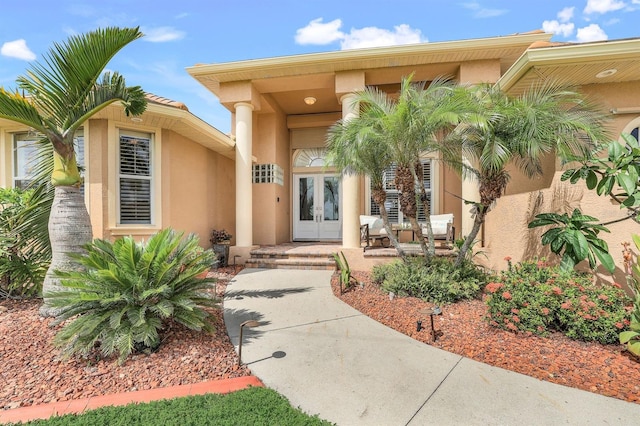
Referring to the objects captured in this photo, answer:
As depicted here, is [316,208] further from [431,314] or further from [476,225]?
[431,314]

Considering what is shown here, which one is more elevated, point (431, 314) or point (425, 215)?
point (425, 215)

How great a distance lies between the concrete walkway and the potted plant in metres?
4.06

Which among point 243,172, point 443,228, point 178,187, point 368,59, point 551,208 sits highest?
point 368,59

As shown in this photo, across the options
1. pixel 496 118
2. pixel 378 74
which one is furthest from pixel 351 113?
pixel 496 118

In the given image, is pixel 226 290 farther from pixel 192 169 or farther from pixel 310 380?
pixel 192 169

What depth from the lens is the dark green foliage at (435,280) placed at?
481cm

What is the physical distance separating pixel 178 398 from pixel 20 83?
16.0 feet

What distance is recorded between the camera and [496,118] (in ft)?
15.0

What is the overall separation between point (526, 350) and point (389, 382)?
1.73m

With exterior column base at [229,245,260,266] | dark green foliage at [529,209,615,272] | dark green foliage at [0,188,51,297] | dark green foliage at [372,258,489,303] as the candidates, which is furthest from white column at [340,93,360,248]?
dark green foliage at [0,188,51,297]

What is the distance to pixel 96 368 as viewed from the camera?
2971mm

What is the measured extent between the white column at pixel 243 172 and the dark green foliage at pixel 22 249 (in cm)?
419

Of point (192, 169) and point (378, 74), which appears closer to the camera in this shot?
point (378, 74)

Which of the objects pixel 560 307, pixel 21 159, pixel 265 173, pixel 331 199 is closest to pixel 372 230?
pixel 331 199
